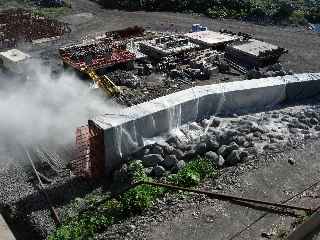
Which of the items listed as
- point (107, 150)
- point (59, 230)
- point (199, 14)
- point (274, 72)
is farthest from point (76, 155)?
point (199, 14)

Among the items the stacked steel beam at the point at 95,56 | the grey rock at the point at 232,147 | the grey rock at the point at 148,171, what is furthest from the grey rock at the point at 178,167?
the stacked steel beam at the point at 95,56

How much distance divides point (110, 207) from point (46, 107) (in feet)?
23.9

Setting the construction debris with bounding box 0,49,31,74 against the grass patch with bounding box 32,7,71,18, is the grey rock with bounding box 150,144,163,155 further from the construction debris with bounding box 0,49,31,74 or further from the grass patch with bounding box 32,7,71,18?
the grass patch with bounding box 32,7,71,18

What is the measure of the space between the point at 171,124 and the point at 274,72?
766cm

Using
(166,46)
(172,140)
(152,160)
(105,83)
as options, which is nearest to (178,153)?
(172,140)

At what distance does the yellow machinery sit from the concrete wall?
4134 mm

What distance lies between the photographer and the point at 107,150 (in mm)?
16031

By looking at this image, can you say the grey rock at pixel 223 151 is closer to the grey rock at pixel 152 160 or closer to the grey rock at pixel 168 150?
the grey rock at pixel 168 150

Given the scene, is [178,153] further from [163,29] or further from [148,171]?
[163,29]

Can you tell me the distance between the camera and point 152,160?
16.4 m

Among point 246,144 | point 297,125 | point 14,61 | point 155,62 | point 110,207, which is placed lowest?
point 110,207

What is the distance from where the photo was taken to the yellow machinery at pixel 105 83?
21706 mm

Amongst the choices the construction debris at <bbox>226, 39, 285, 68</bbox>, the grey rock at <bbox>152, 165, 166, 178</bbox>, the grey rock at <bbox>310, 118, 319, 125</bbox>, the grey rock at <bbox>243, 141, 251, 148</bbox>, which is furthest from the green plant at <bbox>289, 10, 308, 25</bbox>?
the grey rock at <bbox>152, 165, 166, 178</bbox>

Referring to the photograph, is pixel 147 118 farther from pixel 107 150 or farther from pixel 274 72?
pixel 274 72
